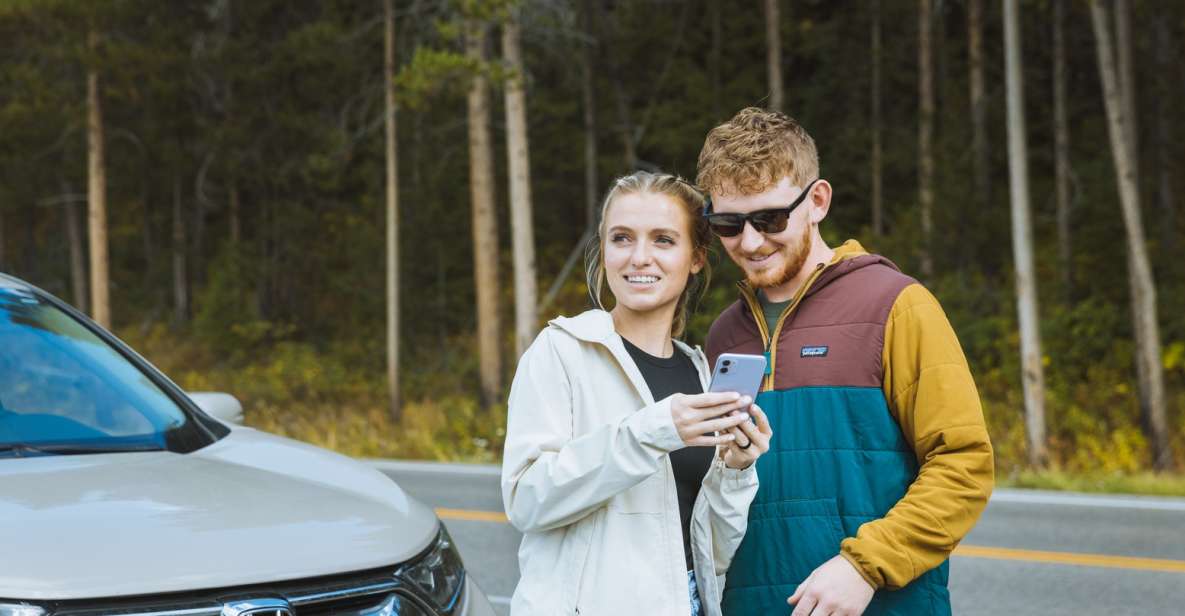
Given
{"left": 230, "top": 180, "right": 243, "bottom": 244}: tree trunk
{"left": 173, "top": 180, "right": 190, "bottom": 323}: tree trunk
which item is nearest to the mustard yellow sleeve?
{"left": 230, "top": 180, "right": 243, "bottom": 244}: tree trunk

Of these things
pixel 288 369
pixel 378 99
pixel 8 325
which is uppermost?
pixel 378 99

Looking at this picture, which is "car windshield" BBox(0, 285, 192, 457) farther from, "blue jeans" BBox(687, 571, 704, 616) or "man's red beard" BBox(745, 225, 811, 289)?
"man's red beard" BBox(745, 225, 811, 289)

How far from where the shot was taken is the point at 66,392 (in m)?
3.88

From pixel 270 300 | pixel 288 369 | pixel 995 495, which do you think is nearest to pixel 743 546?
pixel 995 495

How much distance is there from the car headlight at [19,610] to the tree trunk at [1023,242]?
12953mm

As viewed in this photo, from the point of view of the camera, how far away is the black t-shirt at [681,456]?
2.74 m

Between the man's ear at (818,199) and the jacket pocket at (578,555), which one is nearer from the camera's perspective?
the jacket pocket at (578,555)

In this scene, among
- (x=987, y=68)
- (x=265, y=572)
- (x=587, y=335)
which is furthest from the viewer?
(x=987, y=68)

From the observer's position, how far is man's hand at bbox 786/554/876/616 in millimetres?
2486

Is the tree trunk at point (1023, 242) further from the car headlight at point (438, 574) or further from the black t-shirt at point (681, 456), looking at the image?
the black t-shirt at point (681, 456)

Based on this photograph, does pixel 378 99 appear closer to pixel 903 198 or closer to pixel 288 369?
pixel 288 369

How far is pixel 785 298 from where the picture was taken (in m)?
2.84

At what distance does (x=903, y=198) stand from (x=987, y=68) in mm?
4816

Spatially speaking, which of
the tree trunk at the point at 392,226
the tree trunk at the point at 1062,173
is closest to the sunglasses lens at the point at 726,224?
the tree trunk at the point at 1062,173
